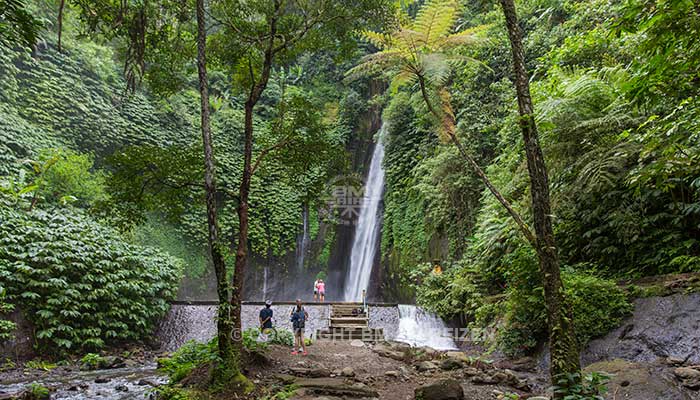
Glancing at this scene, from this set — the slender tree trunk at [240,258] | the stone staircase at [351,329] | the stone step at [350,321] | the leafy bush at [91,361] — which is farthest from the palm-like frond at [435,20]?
the leafy bush at [91,361]

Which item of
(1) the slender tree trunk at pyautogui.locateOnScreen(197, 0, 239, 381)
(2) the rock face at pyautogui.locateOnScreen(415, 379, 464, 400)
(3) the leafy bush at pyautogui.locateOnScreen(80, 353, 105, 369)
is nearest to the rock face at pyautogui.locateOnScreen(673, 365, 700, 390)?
(2) the rock face at pyautogui.locateOnScreen(415, 379, 464, 400)

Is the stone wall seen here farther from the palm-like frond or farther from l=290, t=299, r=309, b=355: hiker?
Answer: the palm-like frond

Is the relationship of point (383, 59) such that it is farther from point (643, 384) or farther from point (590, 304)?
point (643, 384)

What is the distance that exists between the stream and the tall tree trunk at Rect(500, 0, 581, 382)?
527cm

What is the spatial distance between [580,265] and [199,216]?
1682cm

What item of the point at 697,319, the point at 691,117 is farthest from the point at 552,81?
the point at 697,319

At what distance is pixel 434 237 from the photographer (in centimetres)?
1348

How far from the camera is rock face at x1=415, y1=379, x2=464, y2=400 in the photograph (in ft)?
16.1

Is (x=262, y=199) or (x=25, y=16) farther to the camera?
(x=262, y=199)

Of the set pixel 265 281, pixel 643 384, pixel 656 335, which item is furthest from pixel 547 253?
pixel 265 281

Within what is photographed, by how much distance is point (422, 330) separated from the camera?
1091 cm

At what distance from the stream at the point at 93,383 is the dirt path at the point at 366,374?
2031 mm

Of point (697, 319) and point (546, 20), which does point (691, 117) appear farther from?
point (546, 20)

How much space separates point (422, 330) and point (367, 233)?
8132 mm
